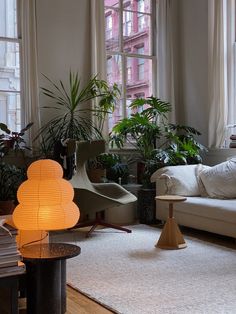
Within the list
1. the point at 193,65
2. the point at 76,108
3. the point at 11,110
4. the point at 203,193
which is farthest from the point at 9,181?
the point at 193,65

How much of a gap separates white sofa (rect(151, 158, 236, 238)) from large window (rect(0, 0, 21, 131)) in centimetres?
196

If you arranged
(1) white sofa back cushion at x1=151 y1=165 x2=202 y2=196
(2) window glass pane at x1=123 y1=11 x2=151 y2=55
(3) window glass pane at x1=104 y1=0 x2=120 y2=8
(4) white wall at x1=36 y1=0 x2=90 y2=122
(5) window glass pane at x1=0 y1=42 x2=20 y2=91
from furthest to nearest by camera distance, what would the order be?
(2) window glass pane at x1=123 y1=11 x2=151 y2=55 → (3) window glass pane at x1=104 y1=0 x2=120 y2=8 → (4) white wall at x1=36 y1=0 x2=90 y2=122 → (5) window glass pane at x1=0 y1=42 x2=20 y2=91 → (1) white sofa back cushion at x1=151 y1=165 x2=202 y2=196

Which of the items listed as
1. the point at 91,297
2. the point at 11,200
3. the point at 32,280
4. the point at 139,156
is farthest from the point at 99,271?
the point at 139,156

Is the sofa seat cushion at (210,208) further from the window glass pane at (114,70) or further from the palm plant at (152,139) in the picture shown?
the window glass pane at (114,70)

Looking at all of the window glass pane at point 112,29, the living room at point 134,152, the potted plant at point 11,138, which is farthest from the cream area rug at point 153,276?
the window glass pane at point 112,29

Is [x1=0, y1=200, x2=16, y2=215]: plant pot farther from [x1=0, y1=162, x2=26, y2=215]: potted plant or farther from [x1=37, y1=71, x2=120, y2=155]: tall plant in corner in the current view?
[x1=37, y1=71, x2=120, y2=155]: tall plant in corner

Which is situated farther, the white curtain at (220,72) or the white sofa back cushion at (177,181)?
the white curtain at (220,72)

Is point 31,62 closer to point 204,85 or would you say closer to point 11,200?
point 11,200

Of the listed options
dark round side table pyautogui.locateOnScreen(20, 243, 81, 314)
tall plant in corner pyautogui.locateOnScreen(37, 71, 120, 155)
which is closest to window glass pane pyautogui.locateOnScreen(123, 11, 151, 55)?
tall plant in corner pyautogui.locateOnScreen(37, 71, 120, 155)

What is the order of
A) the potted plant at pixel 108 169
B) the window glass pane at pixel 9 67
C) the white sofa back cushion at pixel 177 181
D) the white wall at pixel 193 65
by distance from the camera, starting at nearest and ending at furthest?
1. the white sofa back cushion at pixel 177 181
2. the potted plant at pixel 108 169
3. the window glass pane at pixel 9 67
4. the white wall at pixel 193 65

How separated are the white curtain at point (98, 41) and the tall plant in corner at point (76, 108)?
0.46ft

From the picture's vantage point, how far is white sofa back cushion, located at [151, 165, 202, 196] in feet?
16.0

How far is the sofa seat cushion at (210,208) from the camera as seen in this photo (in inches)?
160

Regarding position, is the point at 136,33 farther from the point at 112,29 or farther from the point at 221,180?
the point at 221,180
